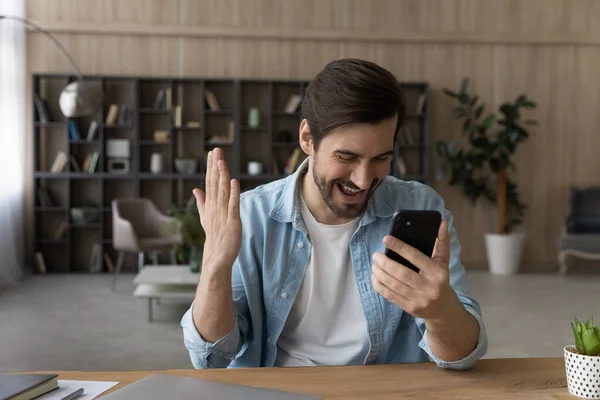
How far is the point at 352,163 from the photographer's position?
5.19ft

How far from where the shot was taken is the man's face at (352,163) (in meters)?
1.55

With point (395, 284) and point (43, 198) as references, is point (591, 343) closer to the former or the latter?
point (395, 284)

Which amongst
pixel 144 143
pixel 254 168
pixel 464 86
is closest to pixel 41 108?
pixel 144 143

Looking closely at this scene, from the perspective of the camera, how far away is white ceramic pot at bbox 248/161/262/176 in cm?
813

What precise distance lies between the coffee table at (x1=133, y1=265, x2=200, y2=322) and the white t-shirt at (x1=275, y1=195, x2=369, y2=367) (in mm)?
3709

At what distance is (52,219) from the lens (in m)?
8.25

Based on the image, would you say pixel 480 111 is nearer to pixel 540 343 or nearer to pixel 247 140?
pixel 247 140

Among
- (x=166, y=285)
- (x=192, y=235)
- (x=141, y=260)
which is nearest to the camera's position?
(x=166, y=285)

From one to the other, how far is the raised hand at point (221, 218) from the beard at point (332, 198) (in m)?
0.33

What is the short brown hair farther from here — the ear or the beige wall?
the beige wall

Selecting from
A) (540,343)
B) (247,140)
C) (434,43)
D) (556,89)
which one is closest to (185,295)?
(540,343)

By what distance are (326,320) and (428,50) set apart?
7469 mm

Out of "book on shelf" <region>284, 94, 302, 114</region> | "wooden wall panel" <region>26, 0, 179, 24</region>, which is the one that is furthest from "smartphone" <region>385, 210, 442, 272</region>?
"wooden wall panel" <region>26, 0, 179, 24</region>

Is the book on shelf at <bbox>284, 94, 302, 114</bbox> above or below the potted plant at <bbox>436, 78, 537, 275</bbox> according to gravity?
above
